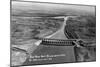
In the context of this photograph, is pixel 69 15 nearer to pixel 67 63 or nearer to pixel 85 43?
pixel 85 43

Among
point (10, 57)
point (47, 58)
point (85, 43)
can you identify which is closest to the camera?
point (10, 57)

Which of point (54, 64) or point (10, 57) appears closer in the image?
point (10, 57)

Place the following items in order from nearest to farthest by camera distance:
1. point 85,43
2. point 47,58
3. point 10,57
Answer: point 10,57, point 47,58, point 85,43

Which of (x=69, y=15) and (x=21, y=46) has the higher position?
Answer: (x=69, y=15)

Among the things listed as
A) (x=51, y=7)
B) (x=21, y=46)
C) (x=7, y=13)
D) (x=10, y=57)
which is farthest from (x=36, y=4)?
(x=10, y=57)

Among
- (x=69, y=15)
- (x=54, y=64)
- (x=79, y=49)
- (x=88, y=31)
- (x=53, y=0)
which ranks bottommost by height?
(x=54, y=64)
